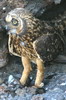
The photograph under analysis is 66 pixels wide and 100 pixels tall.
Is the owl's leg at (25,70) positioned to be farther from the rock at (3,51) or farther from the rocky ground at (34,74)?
the rock at (3,51)

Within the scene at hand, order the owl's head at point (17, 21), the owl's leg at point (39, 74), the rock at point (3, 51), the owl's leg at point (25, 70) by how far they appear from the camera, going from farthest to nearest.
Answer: the rock at point (3, 51)
the owl's leg at point (25, 70)
the owl's leg at point (39, 74)
the owl's head at point (17, 21)

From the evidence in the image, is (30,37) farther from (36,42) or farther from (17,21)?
(17,21)

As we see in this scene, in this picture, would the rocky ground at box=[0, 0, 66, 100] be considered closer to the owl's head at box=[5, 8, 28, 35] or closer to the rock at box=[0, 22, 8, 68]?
the rock at box=[0, 22, 8, 68]

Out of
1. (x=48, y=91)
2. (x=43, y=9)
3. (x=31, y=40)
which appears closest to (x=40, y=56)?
(x=31, y=40)

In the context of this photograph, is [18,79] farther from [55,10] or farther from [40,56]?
[55,10]

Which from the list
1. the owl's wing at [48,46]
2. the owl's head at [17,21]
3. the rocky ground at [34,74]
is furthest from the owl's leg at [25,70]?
the owl's head at [17,21]

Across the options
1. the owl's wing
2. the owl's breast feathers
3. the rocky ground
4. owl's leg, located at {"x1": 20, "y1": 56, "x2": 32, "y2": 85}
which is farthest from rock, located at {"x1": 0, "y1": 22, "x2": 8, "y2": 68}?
the owl's wing

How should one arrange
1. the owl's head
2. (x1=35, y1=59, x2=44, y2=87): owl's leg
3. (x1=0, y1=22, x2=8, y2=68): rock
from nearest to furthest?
the owl's head, (x1=35, y1=59, x2=44, y2=87): owl's leg, (x1=0, y1=22, x2=8, y2=68): rock
